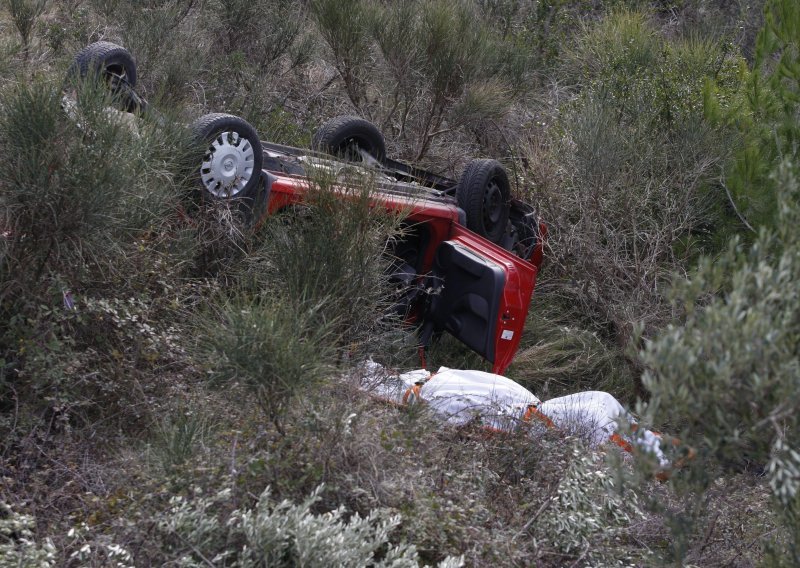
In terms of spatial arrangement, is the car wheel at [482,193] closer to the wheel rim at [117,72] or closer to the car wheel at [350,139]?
the car wheel at [350,139]

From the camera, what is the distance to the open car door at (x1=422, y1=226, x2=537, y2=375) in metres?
5.40

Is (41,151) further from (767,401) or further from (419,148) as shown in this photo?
(419,148)

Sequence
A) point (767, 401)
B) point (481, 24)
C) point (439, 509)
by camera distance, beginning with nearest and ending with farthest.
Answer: point (767, 401)
point (439, 509)
point (481, 24)

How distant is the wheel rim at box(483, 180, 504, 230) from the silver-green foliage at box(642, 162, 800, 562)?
11.9ft

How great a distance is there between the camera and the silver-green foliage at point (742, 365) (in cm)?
224

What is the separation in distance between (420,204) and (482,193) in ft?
2.06

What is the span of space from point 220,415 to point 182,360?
58 centimetres

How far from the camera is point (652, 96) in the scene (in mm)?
8039

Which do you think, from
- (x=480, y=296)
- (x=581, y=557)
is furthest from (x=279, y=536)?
(x=480, y=296)

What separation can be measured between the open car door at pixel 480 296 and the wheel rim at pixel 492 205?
17.5 inches

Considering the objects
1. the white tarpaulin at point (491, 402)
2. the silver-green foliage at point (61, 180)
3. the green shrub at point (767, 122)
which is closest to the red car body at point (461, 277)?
the white tarpaulin at point (491, 402)

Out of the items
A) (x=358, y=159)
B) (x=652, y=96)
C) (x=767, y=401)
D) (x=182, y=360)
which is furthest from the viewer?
(x=652, y=96)

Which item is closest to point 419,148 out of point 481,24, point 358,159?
point 481,24

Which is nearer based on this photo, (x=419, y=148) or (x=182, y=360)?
(x=182, y=360)
